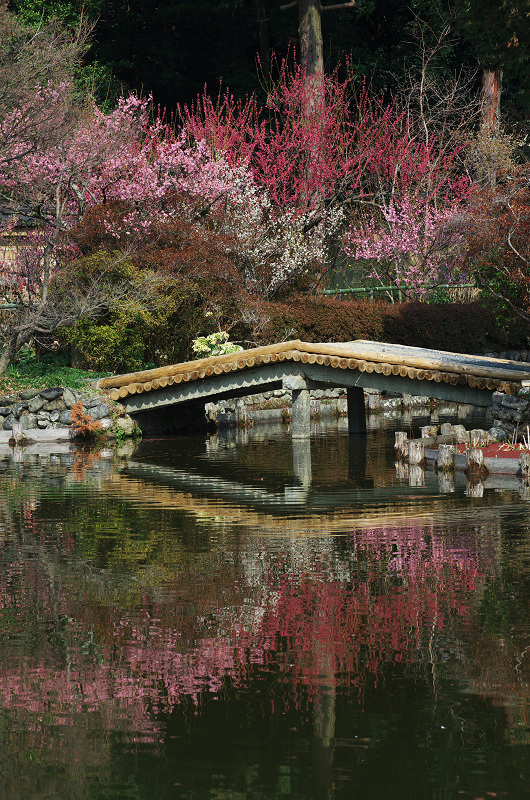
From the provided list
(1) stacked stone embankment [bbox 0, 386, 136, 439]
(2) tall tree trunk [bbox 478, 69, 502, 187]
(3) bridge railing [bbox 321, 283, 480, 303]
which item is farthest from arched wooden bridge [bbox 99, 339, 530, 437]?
(2) tall tree trunk [bbox 478, 69, 502, 187]

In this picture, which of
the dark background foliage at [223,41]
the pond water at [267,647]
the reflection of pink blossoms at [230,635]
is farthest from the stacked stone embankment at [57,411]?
the dark background foliage at [223,41]

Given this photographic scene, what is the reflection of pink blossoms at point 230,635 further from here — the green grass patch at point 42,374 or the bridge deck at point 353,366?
the green grass patch at point 42,374

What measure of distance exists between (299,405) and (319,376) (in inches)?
31.5

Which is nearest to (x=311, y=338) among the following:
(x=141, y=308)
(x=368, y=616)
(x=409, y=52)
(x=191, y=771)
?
(x=141, y=308)

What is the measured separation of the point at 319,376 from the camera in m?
20.6

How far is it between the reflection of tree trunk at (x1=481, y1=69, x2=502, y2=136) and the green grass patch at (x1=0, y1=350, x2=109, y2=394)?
16010 millimetres

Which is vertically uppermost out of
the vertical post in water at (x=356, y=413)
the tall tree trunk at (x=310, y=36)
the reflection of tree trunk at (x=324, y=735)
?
the tall tree trunk at (x=310, y=36)

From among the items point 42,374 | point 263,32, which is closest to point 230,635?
point 42,374

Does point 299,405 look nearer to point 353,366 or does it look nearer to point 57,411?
point 353,366

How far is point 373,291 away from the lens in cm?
3091

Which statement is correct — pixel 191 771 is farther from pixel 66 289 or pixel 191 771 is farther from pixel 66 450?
pixel 66 289

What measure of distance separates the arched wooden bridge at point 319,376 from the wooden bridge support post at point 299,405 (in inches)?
0.7

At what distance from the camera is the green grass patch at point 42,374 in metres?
22.5

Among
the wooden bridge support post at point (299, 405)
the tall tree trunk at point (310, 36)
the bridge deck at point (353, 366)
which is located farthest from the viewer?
the tall tree trunk at point (310, 36)
